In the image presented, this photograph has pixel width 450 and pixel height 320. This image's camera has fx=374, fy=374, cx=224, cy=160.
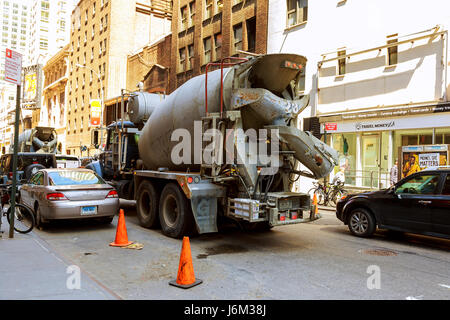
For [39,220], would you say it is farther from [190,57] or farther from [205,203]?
[190,57]

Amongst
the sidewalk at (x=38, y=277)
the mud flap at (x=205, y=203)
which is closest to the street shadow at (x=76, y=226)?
the sidewalk at (x=38, y=277)

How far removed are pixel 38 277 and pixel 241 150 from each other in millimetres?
3757

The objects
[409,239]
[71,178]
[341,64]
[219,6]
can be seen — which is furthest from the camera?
[219,6]

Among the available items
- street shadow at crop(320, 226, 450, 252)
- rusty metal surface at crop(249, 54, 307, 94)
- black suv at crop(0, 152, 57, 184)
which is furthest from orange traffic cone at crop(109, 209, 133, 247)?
black suv at crop(0, 152, 57, 184)

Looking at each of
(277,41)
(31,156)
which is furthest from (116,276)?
(277,41)

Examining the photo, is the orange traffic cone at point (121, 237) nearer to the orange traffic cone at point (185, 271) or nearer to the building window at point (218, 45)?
the orange traffic cone at point (185, 271)

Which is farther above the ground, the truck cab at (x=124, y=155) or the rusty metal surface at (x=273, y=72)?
the rusty metal surface at (x=273, y=72)

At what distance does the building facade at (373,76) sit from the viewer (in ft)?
47.5

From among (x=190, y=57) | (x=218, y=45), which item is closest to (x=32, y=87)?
(x=190, y=57)

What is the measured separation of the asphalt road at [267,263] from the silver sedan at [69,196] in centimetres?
46

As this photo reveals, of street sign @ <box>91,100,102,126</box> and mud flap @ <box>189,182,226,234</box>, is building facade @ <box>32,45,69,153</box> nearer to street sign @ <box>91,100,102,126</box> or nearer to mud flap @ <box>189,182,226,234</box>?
street sign @ <box>91,100,102,126</box>

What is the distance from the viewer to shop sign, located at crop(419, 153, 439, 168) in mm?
13788

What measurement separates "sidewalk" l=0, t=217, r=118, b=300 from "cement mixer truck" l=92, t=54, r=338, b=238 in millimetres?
2514

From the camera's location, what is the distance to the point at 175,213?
26.8 ft
